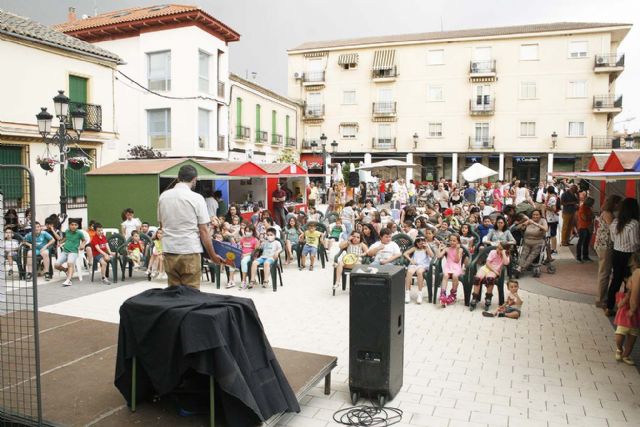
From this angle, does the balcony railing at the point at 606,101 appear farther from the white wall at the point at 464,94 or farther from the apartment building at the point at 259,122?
the apartment building at the point at 259,122

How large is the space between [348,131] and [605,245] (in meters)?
35.3

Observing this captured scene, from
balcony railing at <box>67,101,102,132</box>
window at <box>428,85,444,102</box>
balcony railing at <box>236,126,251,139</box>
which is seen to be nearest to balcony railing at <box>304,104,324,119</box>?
window at <box>428,85,444,102</box>

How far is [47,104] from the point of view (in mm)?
19250

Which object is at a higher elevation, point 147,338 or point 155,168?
point 155,168

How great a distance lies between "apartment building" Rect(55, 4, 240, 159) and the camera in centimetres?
2495

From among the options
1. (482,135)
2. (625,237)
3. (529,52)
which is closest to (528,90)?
(529,52)

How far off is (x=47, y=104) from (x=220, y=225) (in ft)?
36.6

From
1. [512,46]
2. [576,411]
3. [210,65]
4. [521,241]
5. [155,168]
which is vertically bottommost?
[576,411]

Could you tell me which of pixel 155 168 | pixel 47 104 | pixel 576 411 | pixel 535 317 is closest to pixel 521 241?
pixel 535 317

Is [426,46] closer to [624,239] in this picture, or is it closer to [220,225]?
[220,225]

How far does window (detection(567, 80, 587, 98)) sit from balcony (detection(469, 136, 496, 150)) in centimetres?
603

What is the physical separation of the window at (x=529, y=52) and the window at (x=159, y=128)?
86.3 ft

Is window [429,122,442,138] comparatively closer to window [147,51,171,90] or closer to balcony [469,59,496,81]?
balcony [469,59,496,81]

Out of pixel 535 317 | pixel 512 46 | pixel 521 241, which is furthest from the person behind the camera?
pixel 512 46
